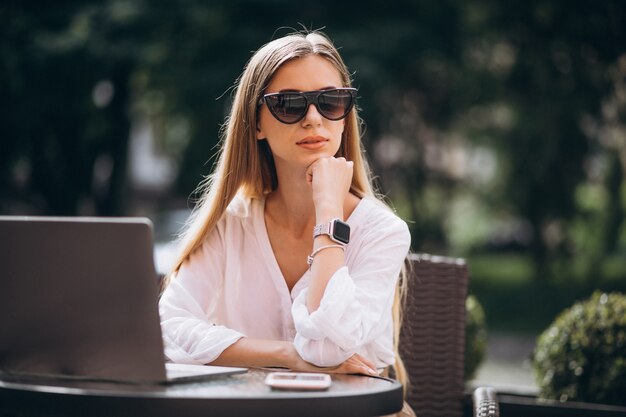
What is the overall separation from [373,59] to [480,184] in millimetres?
5984

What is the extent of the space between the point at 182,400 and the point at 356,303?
2.19ft

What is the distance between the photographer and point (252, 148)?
9.62 ft

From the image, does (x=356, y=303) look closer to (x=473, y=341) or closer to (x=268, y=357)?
(x=268, y=357)

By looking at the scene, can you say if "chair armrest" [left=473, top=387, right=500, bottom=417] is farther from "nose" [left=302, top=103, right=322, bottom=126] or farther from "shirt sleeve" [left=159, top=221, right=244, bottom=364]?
"nose" [left=302, top=103, right=322, bottom=126]

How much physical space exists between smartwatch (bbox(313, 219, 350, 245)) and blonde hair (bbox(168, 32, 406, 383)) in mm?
492

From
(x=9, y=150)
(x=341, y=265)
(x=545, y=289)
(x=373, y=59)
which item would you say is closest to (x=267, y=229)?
(x=341, y=265)

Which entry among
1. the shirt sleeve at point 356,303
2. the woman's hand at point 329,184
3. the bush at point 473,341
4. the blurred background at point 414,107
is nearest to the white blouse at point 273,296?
the shirt sleeve at point 356,303

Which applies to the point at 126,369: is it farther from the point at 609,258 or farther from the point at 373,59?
the point at 609,258

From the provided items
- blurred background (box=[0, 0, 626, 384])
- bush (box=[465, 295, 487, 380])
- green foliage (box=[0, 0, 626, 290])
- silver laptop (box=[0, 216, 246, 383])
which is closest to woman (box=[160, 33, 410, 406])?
silver laptop (box=[0, 216, 246, 383])

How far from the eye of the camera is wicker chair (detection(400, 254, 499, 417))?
133 inches

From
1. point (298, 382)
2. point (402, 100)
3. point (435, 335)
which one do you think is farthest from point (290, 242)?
point (402, 100)

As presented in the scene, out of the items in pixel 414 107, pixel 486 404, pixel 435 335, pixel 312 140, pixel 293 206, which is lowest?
pixel 486 404

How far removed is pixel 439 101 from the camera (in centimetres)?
1755

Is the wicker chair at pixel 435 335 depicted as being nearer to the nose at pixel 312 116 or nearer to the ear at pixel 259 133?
the ear at pixel 259 133
